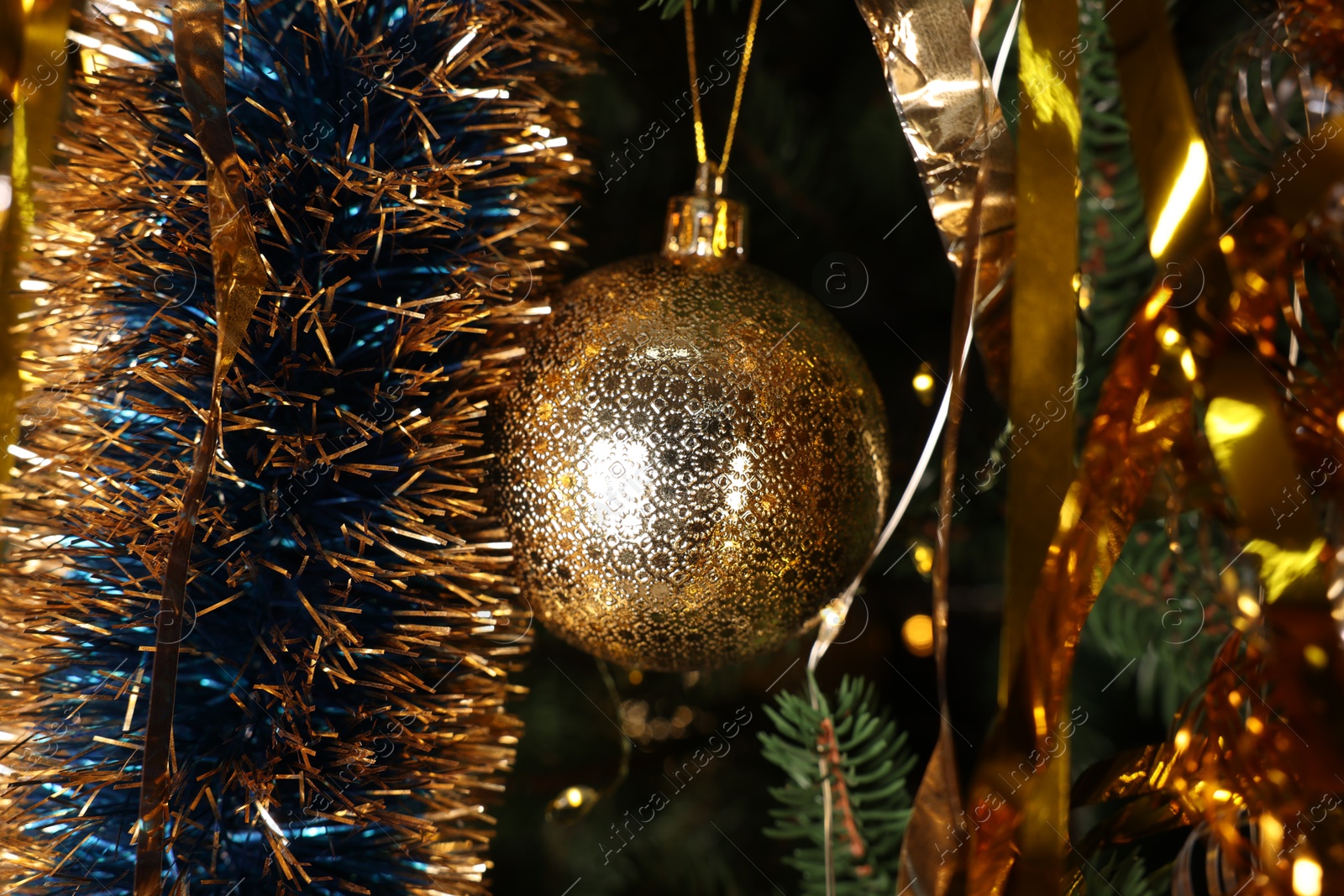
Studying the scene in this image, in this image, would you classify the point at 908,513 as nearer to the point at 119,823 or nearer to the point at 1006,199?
the point at 1006,199

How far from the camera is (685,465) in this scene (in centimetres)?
38

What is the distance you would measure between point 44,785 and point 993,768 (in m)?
0.39

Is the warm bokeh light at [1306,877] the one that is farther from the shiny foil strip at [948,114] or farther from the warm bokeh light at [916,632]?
the warm bokeh light at [916,632]

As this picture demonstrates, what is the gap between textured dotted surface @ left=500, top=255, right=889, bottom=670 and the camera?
38cm

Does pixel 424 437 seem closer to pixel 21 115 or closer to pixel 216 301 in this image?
pixel 216 301

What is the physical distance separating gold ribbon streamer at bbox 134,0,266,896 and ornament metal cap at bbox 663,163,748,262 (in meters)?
0.20

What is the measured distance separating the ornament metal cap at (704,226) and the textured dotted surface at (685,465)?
3 cm

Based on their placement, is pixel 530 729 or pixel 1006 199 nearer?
pixel 1006 199

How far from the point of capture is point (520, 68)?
18.1 inches

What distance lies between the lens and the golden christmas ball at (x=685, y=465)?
384mm

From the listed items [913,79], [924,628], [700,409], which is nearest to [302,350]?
[700,409]

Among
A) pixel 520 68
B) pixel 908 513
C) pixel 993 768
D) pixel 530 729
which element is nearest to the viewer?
pixel 993 768

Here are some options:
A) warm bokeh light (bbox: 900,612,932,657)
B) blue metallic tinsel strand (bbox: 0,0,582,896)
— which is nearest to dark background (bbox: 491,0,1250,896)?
warm bokeh light (bbox: 900,612,932,657)

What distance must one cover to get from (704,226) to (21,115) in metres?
0.33
